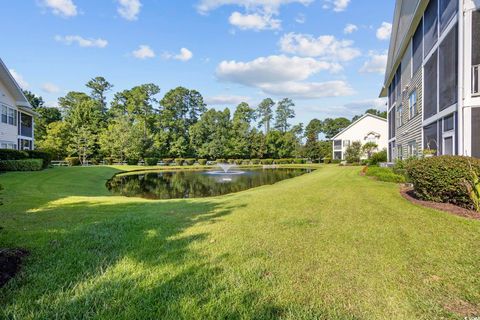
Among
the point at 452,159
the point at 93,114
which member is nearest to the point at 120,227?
the point at 452,159

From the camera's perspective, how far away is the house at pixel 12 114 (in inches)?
814

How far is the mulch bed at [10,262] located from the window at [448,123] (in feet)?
39.2

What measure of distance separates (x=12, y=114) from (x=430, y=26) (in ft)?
95.4

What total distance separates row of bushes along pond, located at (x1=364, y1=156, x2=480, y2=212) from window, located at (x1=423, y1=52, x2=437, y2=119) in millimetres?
5321

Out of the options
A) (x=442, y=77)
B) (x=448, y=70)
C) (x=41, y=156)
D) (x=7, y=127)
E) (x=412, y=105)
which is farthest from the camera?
(x=41, y=156)

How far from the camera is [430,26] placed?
39.6ft

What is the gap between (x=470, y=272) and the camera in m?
3.13

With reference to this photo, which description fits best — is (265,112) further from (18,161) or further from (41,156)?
(18,161)

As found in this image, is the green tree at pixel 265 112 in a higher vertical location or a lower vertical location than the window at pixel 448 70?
higher

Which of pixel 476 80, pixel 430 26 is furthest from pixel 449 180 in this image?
pixel 430 26

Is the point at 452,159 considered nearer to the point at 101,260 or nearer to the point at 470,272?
the point at 470,272

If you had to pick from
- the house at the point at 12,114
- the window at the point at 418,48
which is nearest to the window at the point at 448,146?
the window at the point at 418,48

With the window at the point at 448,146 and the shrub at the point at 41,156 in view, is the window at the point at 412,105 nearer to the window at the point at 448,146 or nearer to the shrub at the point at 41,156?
the window at the point at 448,146

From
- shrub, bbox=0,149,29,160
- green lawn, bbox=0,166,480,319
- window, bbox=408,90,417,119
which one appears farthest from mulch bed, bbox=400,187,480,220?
shrub, bbox=0,149,29,160
